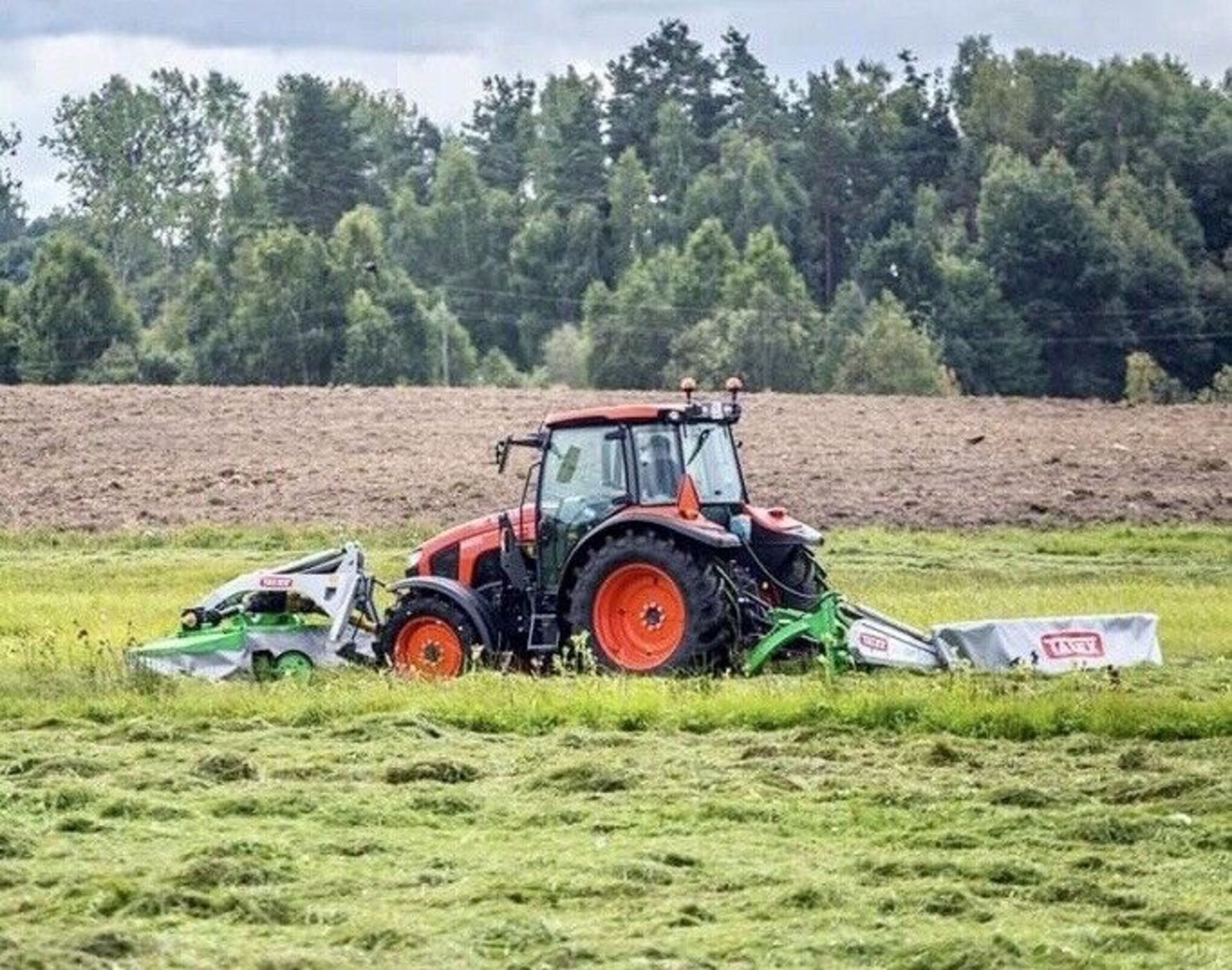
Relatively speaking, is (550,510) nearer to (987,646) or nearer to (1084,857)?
(987,646)

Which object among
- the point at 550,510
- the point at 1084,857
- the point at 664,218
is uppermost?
the point at 664,218

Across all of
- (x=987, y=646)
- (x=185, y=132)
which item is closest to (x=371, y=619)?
(x=987, y=646)

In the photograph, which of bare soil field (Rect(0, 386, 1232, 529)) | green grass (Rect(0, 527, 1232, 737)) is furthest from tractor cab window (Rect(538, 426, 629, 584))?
bare soil field (Rect(0, 386, 1232, 529))

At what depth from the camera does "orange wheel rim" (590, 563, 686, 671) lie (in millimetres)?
19984

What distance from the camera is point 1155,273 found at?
86.6 m

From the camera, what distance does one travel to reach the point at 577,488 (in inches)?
816

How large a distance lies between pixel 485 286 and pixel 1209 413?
194ft

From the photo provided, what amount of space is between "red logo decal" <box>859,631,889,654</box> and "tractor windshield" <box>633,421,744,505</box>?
6.47 ft

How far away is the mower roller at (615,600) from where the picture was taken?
19.8m

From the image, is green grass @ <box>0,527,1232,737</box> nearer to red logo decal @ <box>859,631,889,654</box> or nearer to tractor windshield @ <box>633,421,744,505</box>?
red logo decal @ <box>859,631,889,654</box>

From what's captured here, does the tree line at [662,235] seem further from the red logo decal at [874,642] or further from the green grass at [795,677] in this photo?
the red logo decal at [874,642]

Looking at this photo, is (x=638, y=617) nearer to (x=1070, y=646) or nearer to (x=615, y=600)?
(x=615, y=600)

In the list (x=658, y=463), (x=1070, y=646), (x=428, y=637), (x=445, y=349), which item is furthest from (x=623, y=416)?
(x=445, y=349)

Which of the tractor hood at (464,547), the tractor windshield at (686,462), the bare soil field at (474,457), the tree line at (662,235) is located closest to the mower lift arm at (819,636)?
the tractor windshield at (686,462)
